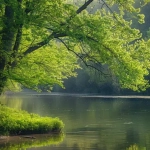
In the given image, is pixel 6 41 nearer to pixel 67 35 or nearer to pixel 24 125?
pixel 67 35

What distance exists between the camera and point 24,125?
2895cm

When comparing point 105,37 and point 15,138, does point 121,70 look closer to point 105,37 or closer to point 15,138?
point 105,37

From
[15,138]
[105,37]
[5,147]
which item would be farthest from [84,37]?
[15,138]

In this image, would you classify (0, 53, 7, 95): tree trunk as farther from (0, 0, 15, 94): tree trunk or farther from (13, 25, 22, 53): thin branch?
(13, 25, 22, 53): thin branch

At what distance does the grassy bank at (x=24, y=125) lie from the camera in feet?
91.3

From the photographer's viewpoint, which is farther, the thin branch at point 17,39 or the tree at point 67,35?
the thin branch at point 17,39

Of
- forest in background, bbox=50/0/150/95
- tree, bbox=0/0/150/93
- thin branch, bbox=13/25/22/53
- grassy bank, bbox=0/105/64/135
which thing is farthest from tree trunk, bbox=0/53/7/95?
forest in background, bbox=50/0/150/95

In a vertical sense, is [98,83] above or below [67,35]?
above

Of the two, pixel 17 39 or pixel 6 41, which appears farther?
pixel 6 41

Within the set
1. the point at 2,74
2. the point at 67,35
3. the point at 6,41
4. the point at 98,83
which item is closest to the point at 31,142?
the point at 2,74

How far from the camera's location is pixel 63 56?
2742cm

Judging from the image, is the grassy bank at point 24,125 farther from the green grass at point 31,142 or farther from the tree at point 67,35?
the tree at point 67,35

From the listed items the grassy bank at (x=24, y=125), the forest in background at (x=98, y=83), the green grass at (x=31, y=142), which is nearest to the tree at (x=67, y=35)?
the green grass at (x=31, y=142)

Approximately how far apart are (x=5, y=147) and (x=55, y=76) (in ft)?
20.7
